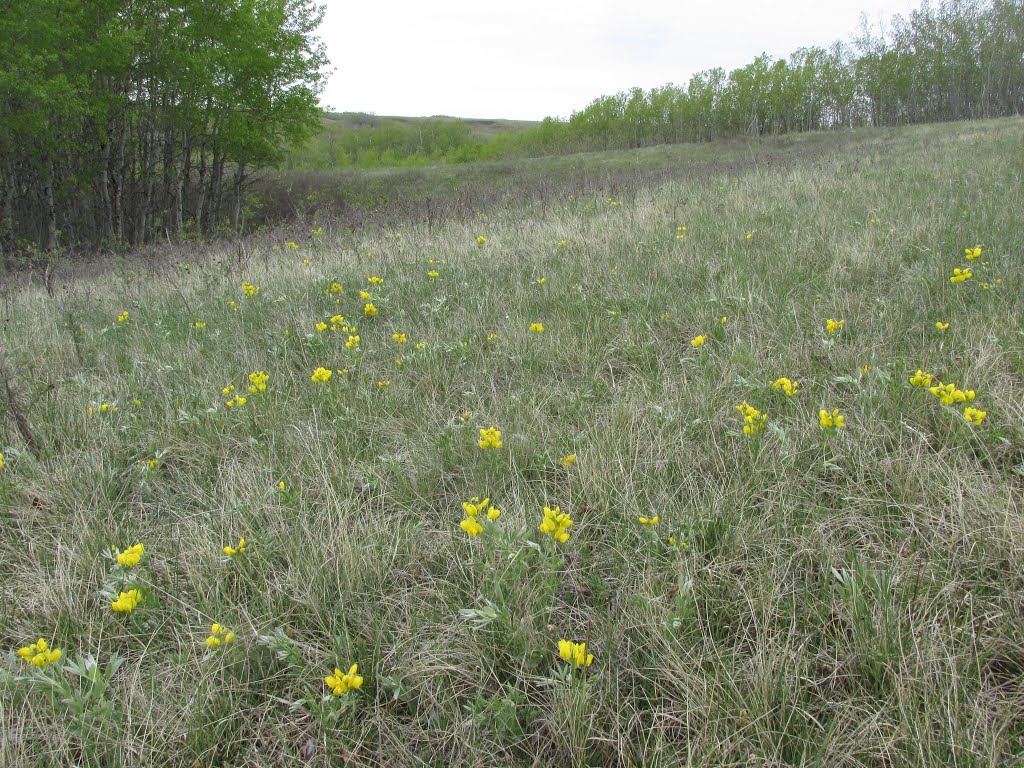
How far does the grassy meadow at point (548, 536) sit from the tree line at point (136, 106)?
45.9 feet

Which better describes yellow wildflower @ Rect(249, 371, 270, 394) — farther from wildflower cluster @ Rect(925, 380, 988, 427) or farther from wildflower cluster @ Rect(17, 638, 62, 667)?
wildflower cluster @ Rect(925, 380, 988, 427)

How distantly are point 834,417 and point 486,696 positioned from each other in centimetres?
151

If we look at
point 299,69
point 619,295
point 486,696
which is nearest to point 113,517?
point 486,696

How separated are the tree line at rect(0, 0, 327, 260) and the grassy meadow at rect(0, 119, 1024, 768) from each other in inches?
551

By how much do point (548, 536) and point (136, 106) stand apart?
895 inches

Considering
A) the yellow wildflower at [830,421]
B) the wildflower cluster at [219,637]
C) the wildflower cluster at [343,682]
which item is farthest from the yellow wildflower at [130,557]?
the yellow wildflower at [830,421]

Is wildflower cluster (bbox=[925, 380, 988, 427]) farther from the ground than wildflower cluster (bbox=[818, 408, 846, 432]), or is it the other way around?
wildflower cluster (bbox=[925, 380, 988, 427])

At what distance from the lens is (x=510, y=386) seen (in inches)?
117

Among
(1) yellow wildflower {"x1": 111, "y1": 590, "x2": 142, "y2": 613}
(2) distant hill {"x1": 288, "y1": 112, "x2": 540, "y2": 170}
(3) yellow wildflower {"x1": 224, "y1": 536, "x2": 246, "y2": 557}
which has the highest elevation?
(2) distant hill {"x1": 288, "y1": 112, "x2": 540, "y2": 170}

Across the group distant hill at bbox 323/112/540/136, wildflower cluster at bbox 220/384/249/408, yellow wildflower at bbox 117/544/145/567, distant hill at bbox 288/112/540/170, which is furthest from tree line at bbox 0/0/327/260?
distant hill at bbox 323/112/540/136

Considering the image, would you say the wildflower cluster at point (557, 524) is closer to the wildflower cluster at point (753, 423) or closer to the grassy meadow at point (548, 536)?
the grassy meadow at point (548, 536)

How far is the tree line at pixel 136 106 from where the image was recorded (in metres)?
15.0

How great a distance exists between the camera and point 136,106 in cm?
1828

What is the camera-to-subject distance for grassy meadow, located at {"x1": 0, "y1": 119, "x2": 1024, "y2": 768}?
129 cm
